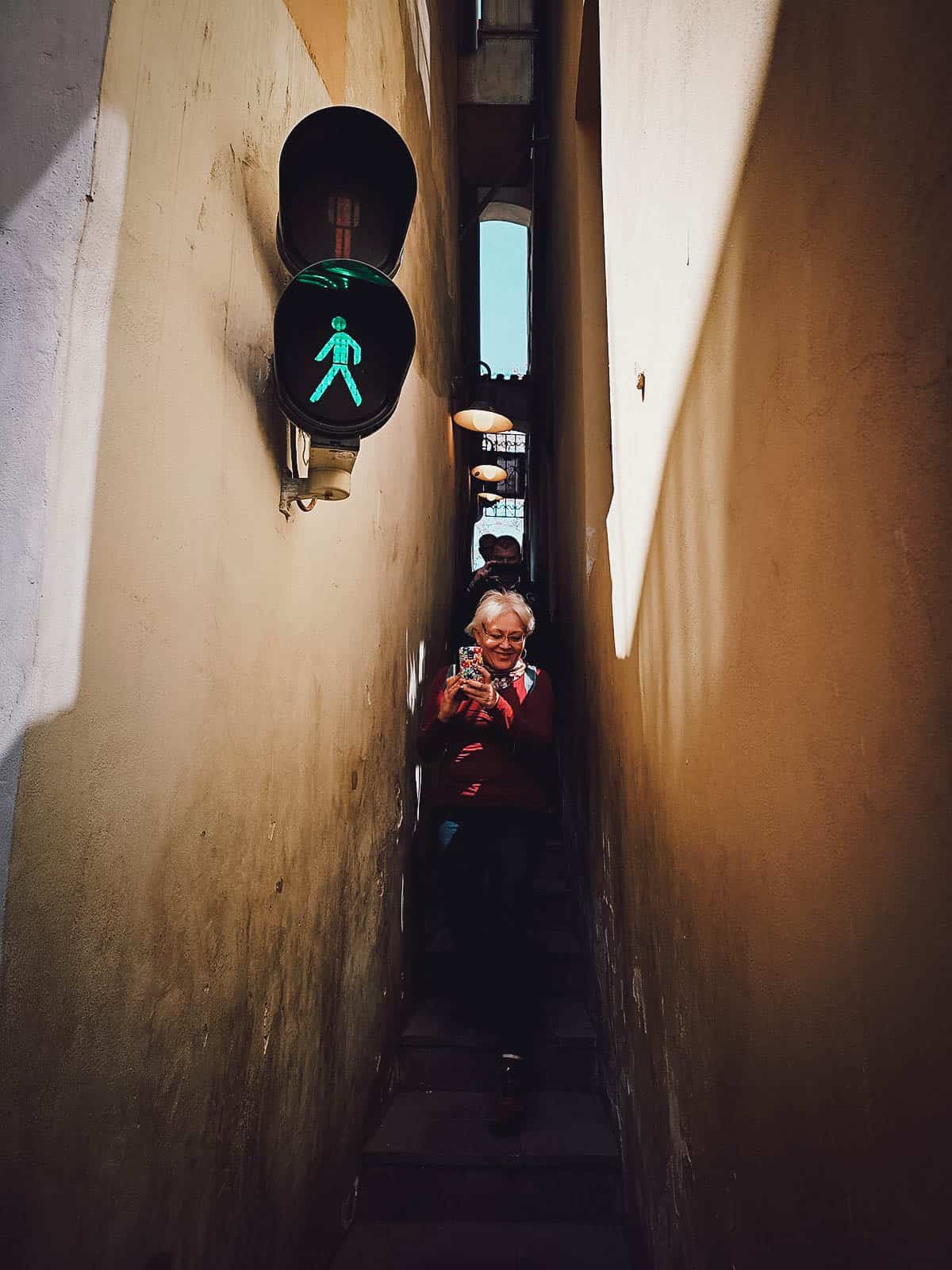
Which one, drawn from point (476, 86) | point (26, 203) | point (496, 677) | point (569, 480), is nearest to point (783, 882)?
point (26, 203)

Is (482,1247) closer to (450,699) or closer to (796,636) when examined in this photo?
(450,699)

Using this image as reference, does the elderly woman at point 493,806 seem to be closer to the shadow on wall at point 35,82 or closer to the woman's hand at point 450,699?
the woman's hand at point 450,699

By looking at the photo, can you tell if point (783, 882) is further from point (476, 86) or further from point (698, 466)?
point (476, 86)

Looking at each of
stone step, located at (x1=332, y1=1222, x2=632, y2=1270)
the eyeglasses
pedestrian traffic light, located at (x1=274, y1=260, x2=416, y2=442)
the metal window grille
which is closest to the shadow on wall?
pedestrian traffic light, located at (x1=274, y1=260, x2=416, y2=442)

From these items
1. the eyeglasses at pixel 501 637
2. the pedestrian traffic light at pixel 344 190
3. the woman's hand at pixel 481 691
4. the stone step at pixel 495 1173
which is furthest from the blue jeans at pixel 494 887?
the pedestrian traffic light at pixel 344 190

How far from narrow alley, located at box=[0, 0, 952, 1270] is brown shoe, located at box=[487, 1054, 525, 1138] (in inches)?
0.7

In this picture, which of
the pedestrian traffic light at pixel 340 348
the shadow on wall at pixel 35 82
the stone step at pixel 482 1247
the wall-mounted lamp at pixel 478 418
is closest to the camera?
the shadow on wall at pixel 35 82

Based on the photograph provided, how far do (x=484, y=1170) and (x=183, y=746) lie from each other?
2.29 metres

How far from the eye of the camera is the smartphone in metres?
3.06

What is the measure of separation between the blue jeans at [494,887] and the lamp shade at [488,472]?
25.5ft

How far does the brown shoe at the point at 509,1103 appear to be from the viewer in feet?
9.26

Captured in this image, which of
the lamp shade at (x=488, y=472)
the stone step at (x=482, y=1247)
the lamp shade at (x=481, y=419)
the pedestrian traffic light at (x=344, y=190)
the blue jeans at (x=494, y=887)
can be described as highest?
the lamp shade at (x=488, y=472)

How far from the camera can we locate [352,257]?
2189 millimetres

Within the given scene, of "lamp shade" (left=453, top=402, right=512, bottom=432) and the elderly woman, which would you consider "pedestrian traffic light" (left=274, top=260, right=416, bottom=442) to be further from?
"lamp shade" (left=453, top=402, right=512, bottom=432)
